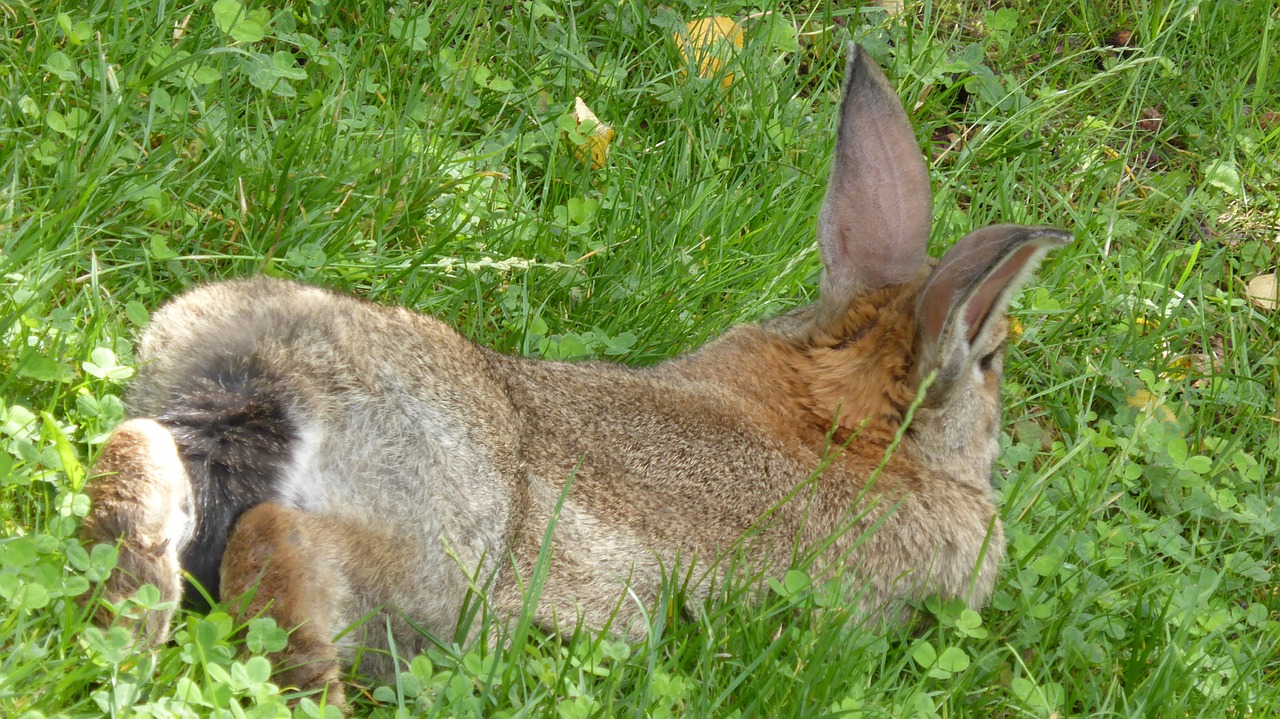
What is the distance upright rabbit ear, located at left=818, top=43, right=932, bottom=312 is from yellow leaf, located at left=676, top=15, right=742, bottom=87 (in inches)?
50.3

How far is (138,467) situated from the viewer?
12.1ft

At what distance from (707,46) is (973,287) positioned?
2.21m

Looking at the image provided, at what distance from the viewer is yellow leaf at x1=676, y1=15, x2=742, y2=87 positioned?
20.0 ft

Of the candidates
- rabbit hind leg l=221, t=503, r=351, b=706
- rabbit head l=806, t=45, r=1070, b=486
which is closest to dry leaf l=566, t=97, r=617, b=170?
rabbit head l=806, t=45, r=1070, b=486

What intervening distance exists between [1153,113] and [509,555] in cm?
399

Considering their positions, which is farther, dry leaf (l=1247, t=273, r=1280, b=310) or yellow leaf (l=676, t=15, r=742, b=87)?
yellow leaf (l=676, t=15, r=742, b=87)

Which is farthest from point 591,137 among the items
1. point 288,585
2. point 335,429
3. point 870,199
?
point 288,585

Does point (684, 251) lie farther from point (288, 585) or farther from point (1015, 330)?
point (288, 585)

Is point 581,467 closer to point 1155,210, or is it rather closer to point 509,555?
point 509,555

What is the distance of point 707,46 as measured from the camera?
611 cm

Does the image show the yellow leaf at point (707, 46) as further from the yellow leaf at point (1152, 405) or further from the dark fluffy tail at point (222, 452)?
the dark fluffy tail at point (222, 452)

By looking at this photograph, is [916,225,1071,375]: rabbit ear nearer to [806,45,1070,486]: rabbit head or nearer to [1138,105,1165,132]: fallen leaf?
[806,45,1070,486]: rabbit head

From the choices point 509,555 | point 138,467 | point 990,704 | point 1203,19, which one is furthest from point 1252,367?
point 138,467

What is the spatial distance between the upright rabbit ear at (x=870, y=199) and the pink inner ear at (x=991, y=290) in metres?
0.36
